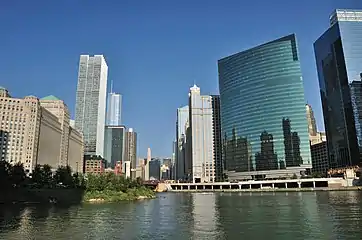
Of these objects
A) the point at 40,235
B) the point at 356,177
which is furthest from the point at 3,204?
the point at 356,177

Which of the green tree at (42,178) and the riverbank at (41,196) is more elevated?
the green tree at (42,178)

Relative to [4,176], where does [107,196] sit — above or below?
below

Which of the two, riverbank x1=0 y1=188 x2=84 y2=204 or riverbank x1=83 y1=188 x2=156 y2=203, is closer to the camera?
riverbank x1=0 y1=188 x2=84 y2=204

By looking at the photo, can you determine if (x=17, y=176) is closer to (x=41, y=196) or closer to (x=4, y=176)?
(x=4, y=176)

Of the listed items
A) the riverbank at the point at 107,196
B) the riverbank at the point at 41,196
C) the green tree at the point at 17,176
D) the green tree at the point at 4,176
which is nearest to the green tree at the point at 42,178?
the riverbank at the point at 41,196

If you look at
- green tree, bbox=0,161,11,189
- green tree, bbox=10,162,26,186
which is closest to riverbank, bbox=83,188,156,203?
green tree, bbox=10,162,26,186

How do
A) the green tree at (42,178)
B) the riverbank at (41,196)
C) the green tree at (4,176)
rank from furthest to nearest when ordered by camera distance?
the green tree at (42,178)
the riverbank at (41,196)
the green tree at (4,176)

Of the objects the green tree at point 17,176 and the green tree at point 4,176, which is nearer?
the green tree at point 4,176

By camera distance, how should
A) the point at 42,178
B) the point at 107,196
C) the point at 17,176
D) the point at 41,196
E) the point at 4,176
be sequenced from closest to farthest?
1. the point at 4,176
2. the point at 41,196
3. the point at 17,176
4. the point at 107,196
5. the point at 42,178

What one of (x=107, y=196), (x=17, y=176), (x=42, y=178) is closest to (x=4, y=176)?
(x=17, y=176)

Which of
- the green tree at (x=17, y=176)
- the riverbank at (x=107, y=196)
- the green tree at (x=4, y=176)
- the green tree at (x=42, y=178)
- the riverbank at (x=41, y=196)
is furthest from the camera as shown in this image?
the green tree at (x=42, y=178)

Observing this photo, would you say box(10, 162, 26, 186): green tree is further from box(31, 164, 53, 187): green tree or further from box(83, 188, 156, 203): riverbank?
box(83, 188, 156, 203): riverbank

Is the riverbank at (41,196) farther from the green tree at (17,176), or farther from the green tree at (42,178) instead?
the green tree at (42,178)

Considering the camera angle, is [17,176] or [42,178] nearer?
[17,176]
